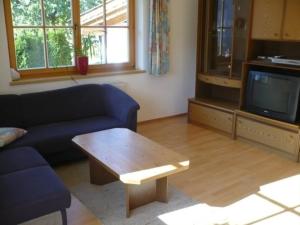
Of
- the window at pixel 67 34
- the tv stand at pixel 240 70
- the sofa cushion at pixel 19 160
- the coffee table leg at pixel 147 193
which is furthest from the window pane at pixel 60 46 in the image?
the coffee table leg at pixel 147 193

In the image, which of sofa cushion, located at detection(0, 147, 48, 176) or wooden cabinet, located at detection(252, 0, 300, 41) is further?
wooden cabinet, located at detection(252, 0, 300, 41)

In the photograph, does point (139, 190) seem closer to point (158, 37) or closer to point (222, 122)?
point (222, 122)

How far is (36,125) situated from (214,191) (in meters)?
1.89

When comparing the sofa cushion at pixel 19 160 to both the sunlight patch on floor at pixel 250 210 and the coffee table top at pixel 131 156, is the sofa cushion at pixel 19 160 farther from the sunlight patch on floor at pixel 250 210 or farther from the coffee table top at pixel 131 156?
the sunlight patch on floor at pixel 250 210

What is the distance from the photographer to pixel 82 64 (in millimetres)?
3898

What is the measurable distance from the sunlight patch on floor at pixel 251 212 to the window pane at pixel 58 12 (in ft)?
8.25

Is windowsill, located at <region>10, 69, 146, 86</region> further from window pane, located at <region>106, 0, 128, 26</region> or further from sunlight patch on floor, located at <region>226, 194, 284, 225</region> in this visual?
sunlight patch on floor, located at <region>226, 194, 284, 225</region>

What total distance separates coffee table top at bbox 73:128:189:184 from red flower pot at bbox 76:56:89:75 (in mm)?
1210

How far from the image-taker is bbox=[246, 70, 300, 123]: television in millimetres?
3359

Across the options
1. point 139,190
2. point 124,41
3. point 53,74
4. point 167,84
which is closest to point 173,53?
point 167,84

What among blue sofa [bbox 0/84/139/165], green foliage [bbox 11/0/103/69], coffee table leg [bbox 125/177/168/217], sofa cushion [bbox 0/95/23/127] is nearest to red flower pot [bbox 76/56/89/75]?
green foliage [bbox 11/0/103/69]

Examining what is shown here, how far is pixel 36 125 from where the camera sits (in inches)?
134

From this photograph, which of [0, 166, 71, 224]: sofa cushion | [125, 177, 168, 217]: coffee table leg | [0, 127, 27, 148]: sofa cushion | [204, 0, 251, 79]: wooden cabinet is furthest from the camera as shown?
[204, 0, 251, 79]: wooden cabinet

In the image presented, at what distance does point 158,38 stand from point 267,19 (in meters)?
1.35
